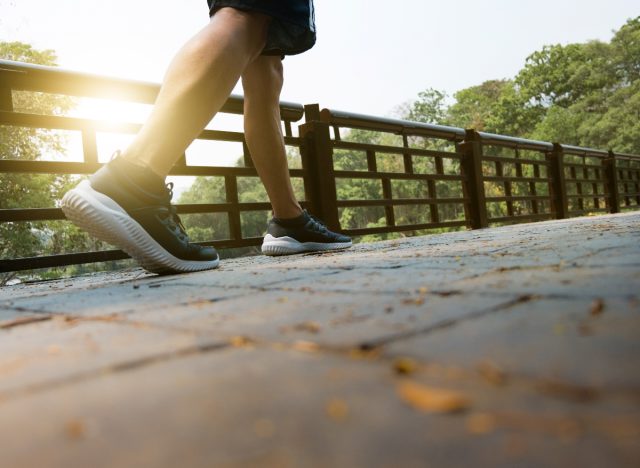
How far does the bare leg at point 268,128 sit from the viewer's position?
7.32 feet

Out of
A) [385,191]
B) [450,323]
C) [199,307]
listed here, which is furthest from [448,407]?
[385,191]

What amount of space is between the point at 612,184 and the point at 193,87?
8518mm

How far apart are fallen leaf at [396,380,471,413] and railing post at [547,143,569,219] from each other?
7119 mm

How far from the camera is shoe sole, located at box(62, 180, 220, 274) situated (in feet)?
5.28

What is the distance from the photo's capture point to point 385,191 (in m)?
4.53

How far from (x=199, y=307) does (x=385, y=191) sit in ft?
12.0

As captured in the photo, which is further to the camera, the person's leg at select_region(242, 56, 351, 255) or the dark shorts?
the person's leg at select_region(242, 56, 351, 255)

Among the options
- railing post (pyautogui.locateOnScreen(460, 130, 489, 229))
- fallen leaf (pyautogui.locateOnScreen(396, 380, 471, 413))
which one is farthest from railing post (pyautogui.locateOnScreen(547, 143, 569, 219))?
fallen leaf (pyautogui.locateOnScreen(396, 380, 471, 413))

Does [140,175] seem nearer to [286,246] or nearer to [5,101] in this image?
[286,246]

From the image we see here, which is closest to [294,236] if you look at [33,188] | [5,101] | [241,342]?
[5,101]

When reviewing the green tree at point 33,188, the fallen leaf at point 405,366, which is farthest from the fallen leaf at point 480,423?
the green tree at point 33,188

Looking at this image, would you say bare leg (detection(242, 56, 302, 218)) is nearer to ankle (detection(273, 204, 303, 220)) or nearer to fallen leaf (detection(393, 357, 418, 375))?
ankle (detection(273, 204, 303, 220))

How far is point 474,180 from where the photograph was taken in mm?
5383

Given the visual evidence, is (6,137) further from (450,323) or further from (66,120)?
(450,323)
